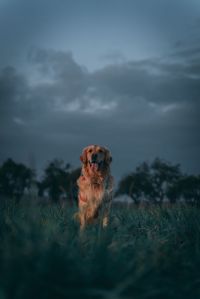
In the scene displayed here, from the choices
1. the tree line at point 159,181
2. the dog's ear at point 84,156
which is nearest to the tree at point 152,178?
the tree line at point 159,181

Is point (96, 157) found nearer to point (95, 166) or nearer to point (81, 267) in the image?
point (95, 166)

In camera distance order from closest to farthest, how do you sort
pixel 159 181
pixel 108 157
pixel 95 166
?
pixel 95 166 < pixel 108 157 < pixel 159 181

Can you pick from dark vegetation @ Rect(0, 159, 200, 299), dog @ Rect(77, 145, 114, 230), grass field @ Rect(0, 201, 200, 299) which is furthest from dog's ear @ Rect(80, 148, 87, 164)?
grass field @ Rect(0, 201, 200, 299)

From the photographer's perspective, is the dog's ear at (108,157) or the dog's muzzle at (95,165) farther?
the dog's ear at (108,157)

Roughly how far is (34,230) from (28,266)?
19.7 inches

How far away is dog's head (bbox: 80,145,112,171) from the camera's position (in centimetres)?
863

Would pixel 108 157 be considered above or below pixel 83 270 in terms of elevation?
above

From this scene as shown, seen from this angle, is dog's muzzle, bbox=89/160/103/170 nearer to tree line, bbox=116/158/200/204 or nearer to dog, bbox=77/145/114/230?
dog, bbox=77/145/114/230

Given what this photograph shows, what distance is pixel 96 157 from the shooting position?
865cm

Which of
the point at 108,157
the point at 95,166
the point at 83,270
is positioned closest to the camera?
the point at 83,270

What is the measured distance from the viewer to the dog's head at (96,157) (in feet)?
28.3

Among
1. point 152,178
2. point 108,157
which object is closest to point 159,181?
point 152,178

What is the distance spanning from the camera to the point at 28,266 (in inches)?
139

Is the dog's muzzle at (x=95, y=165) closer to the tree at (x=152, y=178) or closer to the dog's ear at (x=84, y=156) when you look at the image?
the dog's ear at (x=84, y=156)
